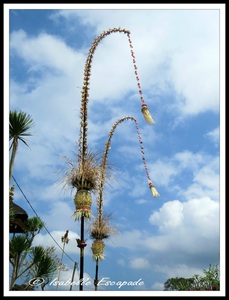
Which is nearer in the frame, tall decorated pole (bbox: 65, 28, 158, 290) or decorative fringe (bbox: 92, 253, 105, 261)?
tall decorated pole (bbox: 65, 28, 158, 290)

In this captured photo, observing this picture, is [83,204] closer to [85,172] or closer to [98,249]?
[85,172]

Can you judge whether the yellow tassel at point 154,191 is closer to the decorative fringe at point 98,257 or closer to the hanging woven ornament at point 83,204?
the hanging woven ornament at point 83,204

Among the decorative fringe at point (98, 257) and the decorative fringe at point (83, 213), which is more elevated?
the decorative fringe at point (83, 213)

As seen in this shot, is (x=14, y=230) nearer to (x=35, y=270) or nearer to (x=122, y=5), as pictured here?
(x=35, y=270)

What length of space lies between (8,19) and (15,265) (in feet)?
36.9

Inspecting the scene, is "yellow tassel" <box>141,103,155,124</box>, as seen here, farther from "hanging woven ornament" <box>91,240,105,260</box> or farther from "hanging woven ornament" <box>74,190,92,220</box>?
"hanging woven ornament" <box>91,240,105,260</box>

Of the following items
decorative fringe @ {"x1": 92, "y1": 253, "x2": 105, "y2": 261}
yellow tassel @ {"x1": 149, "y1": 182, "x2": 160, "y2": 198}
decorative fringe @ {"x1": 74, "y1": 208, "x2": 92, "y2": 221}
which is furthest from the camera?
decorative fringe @ {"x1": 92, "y1": 253, "x2": 105, "y2": 261}

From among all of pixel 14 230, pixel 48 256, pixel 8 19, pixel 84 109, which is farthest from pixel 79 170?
pixel 14 230

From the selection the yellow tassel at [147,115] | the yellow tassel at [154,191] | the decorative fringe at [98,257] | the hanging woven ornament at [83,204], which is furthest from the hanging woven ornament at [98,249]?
the yellow tassel at [147,115]

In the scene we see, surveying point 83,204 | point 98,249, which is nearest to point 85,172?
point 83,204

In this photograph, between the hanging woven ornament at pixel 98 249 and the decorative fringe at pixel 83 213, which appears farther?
the hanging woven ornament at pixel 98 249

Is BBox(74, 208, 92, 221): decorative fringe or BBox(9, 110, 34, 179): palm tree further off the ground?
BBox(9, 110, 34, 179): palm tree

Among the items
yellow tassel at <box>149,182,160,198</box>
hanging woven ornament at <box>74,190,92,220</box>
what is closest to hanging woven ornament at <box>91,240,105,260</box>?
yellow tassel at <box>149,182,160,198</box>

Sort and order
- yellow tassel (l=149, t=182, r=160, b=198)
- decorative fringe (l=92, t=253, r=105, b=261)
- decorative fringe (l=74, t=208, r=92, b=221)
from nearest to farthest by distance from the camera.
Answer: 1. decorative fringe (l=74, t=208, r=92, b=221)
2. yellow tassel (l=149, t=182, r=160, b=198)
3. decorative fringe (l=92, t=253, r=105, b=261)
